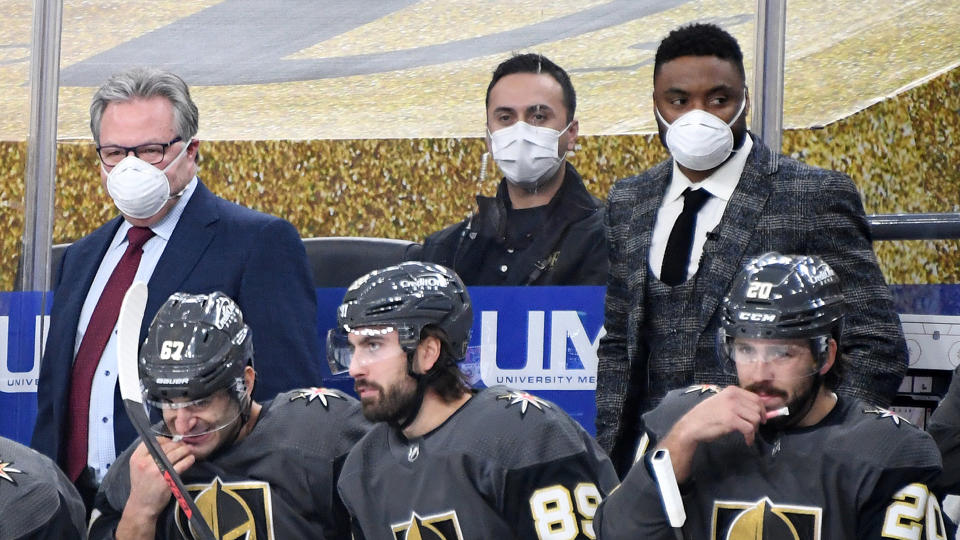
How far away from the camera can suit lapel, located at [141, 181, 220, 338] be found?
379 centimetres

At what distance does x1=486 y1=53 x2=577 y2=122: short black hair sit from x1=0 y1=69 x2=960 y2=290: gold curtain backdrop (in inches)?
12.7

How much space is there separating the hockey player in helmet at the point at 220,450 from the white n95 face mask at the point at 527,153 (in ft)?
3.21

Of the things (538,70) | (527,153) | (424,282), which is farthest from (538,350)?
(424,282)

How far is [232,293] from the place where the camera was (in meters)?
3.78

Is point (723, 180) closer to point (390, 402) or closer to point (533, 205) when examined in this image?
point (533, 205)

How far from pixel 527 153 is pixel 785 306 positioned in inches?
54.0

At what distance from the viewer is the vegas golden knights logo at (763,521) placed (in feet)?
9.24

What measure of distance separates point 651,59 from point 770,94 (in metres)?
0.45

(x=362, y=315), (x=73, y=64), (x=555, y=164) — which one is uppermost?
(x=73, y=64)

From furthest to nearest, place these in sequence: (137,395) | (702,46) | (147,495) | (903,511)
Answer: (702,46)
(137,395)
(147,495)
(903,511)

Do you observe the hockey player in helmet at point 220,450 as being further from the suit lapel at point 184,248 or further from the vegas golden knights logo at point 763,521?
the vegas golden knights logo at point 763,521

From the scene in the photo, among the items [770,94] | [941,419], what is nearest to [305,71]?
[770,94]

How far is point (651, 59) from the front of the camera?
15.2ft

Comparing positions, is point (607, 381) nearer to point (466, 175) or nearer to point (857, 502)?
point (857, 502)
